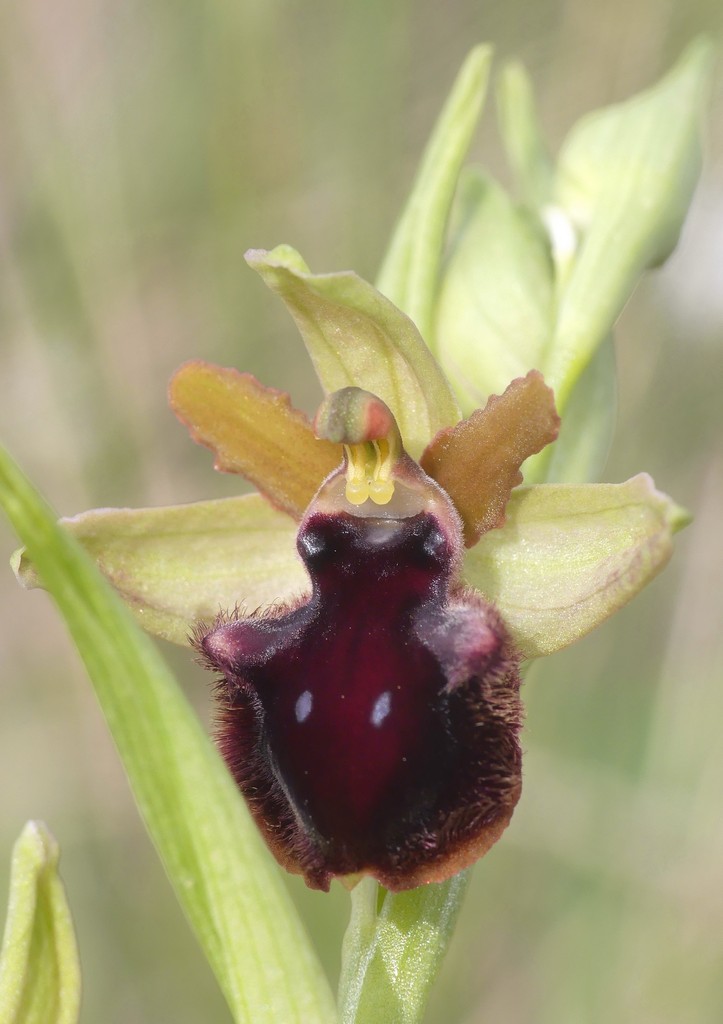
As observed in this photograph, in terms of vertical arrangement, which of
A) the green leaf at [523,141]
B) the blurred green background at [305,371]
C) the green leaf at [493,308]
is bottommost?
the blurred green background at [305,371]

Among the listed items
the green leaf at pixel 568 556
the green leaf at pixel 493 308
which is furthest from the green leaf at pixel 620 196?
the green leaf at pixel 568 556

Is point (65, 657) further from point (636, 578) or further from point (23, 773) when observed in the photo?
point (636, 578)

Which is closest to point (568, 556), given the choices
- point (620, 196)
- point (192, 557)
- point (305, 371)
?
point (192, 557)

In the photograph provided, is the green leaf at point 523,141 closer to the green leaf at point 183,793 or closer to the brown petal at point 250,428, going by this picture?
the brown petal at point 250,428

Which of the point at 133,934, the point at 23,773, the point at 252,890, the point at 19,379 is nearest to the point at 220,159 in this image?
the point at 19,379

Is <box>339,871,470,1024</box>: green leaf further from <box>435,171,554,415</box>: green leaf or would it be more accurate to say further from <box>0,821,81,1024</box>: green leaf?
<box>435,171,554,415</box>: green leaf

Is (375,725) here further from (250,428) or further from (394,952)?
(250,428)
